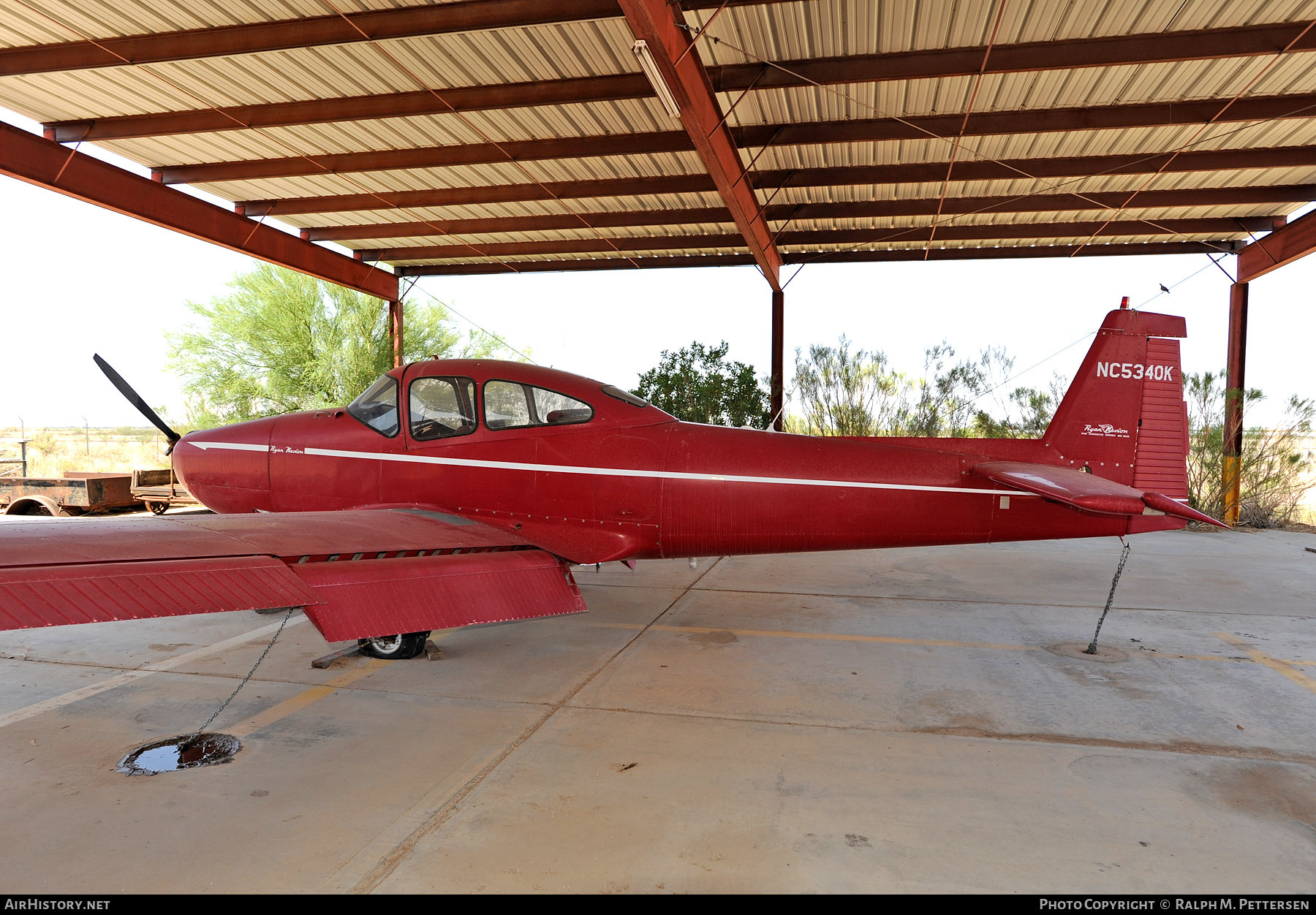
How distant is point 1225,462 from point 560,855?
15519 mm

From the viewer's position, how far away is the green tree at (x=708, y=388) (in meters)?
15.7

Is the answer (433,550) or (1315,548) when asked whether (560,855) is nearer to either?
(433,550)

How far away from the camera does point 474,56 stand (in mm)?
8453

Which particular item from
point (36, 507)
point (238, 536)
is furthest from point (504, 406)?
point (36, 507)

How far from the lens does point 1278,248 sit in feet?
42.4

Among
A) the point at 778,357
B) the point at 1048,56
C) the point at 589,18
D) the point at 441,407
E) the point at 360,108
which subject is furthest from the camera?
the point at 778,357

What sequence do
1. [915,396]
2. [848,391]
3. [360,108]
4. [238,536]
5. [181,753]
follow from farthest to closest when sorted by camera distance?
1. [848,391]
2. [915,396]
3. [360,108]
4. [238,536]
5. [181,753]

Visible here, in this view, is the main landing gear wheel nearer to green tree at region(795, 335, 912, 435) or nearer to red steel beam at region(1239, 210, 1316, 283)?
green tree at region(795, 335, 912, 435)

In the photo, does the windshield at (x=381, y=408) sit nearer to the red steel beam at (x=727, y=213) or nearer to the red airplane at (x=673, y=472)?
the red airplane at (x=673, y=472)

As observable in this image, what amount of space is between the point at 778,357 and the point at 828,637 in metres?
10.3

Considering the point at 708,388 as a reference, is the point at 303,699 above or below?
below

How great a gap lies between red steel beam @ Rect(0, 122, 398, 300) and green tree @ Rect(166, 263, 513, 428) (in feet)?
6.58

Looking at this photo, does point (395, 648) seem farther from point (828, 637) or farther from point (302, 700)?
point (828, 637)

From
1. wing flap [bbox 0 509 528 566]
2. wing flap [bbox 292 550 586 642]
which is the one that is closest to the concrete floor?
wing flap [bbox 292 550 586 642]
